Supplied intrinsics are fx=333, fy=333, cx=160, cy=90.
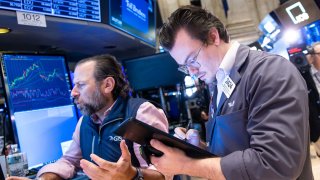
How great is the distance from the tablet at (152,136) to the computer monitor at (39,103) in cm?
138

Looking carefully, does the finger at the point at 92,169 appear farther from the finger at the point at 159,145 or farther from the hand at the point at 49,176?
the hand at the point at 49,176

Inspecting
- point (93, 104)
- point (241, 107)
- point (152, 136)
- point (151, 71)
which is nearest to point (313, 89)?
point (151, 71)

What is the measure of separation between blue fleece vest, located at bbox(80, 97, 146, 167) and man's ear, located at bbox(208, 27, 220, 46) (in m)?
0.86

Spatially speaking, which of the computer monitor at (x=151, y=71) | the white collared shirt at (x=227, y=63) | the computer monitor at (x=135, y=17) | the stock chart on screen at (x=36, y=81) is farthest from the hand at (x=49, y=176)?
the computer monitor at (x=151, y=71)

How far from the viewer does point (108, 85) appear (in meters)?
2.38

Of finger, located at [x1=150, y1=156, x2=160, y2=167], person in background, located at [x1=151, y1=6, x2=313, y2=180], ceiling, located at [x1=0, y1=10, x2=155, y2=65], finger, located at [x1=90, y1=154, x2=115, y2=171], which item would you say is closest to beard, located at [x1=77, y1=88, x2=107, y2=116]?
Result: ceiling, located at [x1=0, y1=10, x2=155, y2=65]

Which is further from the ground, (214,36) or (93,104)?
(214,36)

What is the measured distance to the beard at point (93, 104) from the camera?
7.44 feet

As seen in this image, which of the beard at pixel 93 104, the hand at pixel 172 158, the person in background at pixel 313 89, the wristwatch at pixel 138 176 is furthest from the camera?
the person in background at pixel 313 89

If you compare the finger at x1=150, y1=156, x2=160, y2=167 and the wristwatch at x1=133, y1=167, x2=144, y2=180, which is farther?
the wristwatch at x1=133, y1=167, x2=144, y2=180

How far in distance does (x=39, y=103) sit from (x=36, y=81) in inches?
6.8

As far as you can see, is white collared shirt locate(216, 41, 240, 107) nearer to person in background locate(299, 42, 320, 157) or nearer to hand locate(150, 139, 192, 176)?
hand locate(150, 139, 192, 176)

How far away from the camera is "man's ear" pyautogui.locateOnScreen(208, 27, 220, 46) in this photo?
1.41 m

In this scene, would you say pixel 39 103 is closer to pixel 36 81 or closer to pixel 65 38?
pixel 36 81
